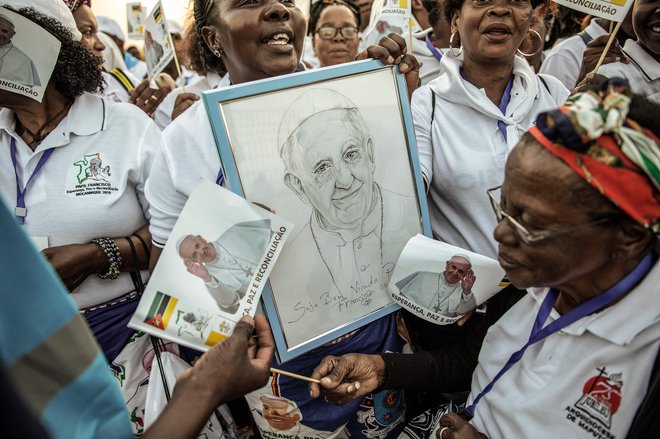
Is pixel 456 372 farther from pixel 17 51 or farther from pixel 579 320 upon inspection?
pixel 17 51

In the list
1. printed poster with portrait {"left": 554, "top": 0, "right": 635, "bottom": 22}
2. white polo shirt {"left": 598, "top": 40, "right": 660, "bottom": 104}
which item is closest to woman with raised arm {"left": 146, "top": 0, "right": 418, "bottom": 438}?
printed poster with portrait {"left": 554, "top": 0, "right": 635, "bottom": 22}

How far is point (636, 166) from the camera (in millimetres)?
1178

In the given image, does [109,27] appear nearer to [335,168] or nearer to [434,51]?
[434,51]

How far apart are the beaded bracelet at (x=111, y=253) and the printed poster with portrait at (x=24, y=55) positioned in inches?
24.3

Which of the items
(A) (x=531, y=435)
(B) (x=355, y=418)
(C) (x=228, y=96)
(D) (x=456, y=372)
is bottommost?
(B) (x=355, y=418)

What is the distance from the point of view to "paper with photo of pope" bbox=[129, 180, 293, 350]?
1.46 meters

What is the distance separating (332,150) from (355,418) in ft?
3.45

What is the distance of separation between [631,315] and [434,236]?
0.92 m

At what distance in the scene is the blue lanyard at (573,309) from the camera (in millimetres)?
Answer: 1308

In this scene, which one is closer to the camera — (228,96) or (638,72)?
(228,96)

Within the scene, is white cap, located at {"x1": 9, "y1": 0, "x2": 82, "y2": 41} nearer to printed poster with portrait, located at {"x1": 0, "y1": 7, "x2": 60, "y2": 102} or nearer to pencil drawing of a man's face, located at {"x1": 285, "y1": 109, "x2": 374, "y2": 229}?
printed poster with portrait, located at {"x1": 0, "y1": 7, "x2": 60, "y2": 102}

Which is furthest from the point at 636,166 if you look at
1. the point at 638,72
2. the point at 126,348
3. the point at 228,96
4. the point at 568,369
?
the point at 126,348

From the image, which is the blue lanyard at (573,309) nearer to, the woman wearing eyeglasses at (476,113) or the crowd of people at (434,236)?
the crowd of people at (434,236)

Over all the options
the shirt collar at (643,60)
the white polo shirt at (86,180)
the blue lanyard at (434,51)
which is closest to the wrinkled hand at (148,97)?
the white polo shirt at (86,180)
